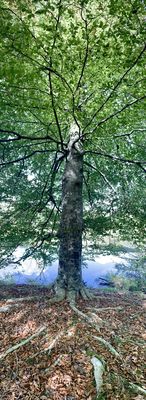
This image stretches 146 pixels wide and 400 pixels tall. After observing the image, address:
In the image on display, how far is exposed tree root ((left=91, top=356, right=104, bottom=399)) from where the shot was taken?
3.13m

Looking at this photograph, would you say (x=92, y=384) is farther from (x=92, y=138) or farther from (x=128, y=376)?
(x=92, y=138)

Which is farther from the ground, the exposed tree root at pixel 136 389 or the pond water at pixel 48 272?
the pond water at pixel 48 272

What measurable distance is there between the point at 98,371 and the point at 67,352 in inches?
19.6

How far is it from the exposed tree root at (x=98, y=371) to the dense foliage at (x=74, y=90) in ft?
8.82

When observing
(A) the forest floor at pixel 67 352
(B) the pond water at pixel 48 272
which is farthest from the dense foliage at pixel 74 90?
(B) the pond water at pixel 48 272

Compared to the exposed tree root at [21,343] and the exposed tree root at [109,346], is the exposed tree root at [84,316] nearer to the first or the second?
the exposed tree root at [109,346]

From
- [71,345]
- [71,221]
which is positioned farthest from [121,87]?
[71,345]

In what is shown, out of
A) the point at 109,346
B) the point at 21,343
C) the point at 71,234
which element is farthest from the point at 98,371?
the point at 71,234

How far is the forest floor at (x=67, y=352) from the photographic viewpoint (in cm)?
313

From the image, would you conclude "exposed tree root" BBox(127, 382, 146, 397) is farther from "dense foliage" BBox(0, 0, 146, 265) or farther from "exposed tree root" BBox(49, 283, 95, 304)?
"dense foliage" BBox(0, 0, 146, 265)

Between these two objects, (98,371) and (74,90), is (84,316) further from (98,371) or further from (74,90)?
(74,90)

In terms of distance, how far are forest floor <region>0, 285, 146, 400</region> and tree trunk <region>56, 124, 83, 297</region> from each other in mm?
502

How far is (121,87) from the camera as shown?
586 cm

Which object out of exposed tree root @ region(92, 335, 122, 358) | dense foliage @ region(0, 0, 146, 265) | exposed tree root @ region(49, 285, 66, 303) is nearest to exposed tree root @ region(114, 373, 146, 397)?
exposed tree root @ region(92, 335, 122, 358)
